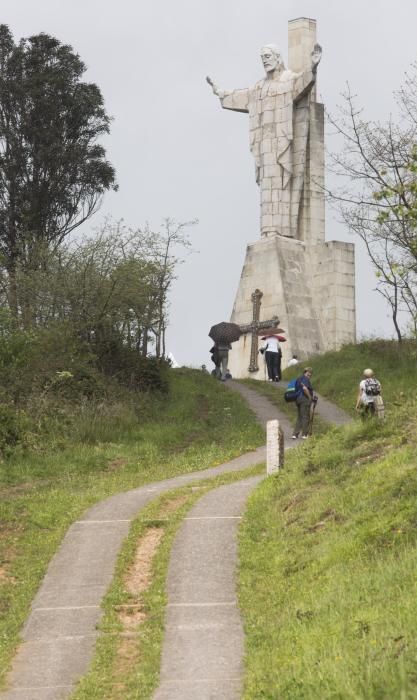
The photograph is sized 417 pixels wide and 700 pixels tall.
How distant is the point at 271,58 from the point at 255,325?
7907mm

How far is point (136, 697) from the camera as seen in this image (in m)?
14.4

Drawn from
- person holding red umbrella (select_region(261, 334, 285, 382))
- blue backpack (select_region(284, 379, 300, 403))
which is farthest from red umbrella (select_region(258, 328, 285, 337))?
blue backpack (select_region(284, 379, 300, 403))

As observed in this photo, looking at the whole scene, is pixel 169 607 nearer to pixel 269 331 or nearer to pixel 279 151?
pixel 269 331

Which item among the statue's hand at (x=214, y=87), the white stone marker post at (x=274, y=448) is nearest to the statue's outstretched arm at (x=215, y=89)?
the statue's hand at (x=214, y=87)

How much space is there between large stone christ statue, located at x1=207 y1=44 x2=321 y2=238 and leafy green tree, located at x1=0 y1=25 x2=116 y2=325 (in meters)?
5.42

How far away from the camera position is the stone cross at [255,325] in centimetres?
4716

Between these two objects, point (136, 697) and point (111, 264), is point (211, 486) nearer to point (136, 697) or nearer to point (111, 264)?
point (136, 697)

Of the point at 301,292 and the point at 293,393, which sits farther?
the point at 301,292

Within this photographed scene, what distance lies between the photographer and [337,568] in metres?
17.7

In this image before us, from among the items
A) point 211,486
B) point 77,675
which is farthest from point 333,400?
point 77,675

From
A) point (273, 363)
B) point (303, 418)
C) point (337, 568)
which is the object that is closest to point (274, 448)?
point (303, 418)

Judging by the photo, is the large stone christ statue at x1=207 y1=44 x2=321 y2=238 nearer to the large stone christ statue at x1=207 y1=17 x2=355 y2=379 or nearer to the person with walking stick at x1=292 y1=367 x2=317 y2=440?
the large stone christ statue at x1=207 y1=17 x2=355 y2=379

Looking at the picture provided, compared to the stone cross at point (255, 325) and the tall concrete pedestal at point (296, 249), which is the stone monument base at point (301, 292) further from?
the stone cross at point (255, 325)

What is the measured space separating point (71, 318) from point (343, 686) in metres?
29.3
